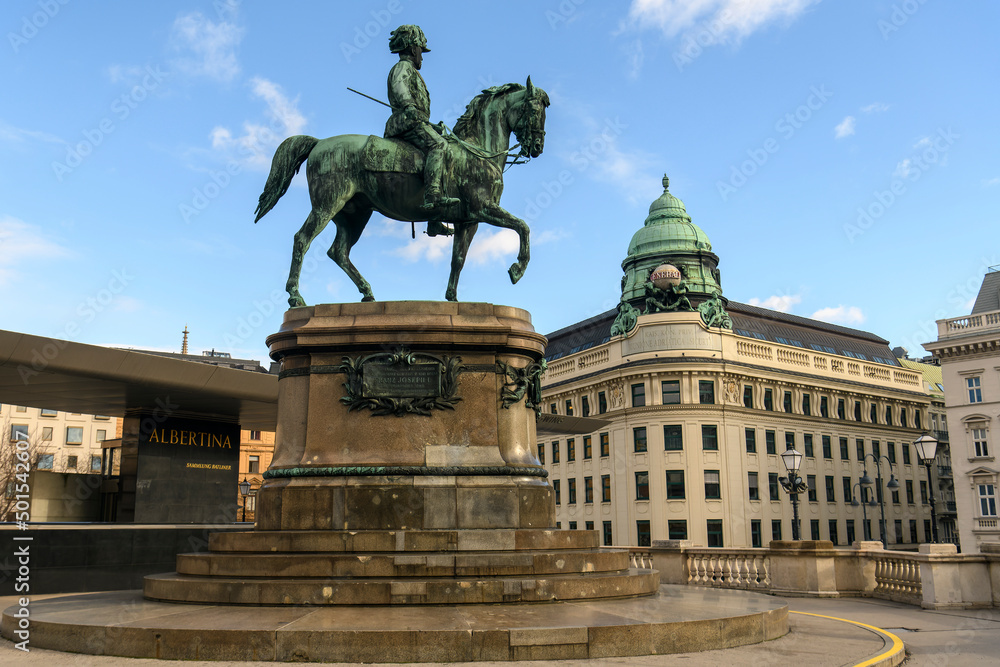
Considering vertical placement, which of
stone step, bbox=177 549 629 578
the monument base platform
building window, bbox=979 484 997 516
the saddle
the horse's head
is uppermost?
the horse's head

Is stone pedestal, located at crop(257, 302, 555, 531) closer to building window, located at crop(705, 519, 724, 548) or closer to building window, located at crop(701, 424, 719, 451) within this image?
building window, located at crop(705, 519, 724, 548)

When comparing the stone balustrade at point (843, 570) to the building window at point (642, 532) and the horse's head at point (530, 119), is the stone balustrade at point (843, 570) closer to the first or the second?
the horse's head at point (530, 119)

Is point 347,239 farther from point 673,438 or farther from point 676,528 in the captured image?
point 673,438

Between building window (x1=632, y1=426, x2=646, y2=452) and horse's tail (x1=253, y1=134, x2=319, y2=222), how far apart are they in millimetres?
54292

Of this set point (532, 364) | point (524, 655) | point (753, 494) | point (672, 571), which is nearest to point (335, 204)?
point (532, 364)

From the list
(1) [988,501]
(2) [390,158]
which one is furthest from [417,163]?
(1) [988,501]

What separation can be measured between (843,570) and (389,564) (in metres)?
13.1

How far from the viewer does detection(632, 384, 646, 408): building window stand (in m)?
66.5

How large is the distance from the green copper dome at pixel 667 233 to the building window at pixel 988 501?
29.3 meters

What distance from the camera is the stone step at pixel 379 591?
9969 mm

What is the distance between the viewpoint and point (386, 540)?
1073 cm

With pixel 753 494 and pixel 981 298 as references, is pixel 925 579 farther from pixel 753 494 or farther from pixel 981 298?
pixel 981 298

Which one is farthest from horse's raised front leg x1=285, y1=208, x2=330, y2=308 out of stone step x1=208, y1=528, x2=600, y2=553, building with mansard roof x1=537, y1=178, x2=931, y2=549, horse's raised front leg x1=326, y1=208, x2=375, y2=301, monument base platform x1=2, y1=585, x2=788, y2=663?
building with mansard roof x1=537, y1=178, x2=931, y2=549

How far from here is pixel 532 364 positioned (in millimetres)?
12781
